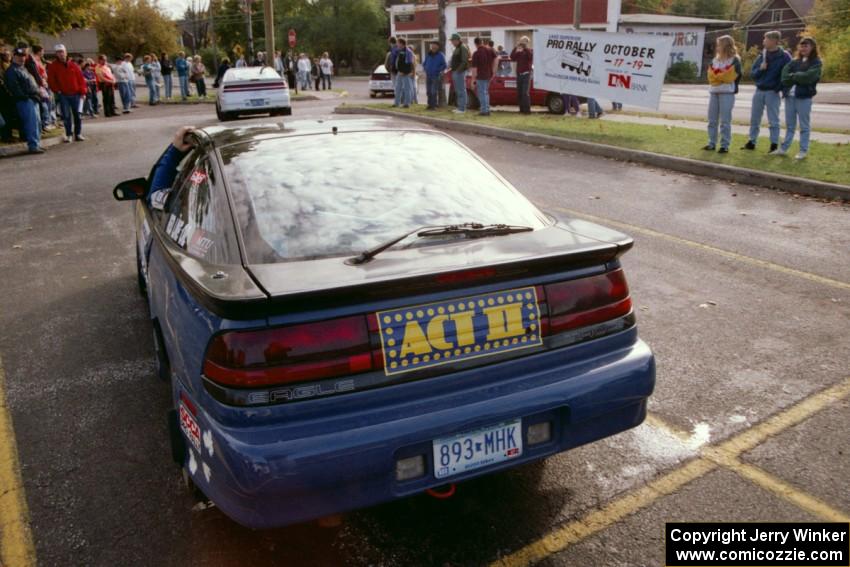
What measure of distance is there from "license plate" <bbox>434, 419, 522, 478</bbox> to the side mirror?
2.98m

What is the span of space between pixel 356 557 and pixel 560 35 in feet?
48.2

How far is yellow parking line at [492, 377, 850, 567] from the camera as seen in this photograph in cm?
267

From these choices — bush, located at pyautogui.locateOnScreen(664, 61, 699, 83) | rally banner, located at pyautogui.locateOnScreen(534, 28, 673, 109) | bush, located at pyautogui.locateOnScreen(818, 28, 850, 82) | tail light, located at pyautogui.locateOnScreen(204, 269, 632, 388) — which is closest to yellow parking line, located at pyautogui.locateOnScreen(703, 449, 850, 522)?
tail light, located at pyautogui.locateOnScreen(204, 269, 632, 388)

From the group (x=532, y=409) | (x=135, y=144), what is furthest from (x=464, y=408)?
(x=135, y=144)

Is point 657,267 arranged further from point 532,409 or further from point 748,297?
point 532,409

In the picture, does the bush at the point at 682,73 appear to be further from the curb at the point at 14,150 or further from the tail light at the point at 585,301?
the tail light at the point at 585,301

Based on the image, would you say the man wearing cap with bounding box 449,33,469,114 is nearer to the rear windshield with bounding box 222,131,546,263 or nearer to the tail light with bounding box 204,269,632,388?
the rear windshield with bounding box 222,131,546,263

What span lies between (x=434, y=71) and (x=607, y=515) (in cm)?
1690

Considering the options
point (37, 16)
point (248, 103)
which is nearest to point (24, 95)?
point (37, 16)

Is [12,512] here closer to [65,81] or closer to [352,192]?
[352,192]

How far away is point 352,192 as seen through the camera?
3.05m

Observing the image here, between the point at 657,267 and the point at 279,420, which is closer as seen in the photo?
the point at 279,420

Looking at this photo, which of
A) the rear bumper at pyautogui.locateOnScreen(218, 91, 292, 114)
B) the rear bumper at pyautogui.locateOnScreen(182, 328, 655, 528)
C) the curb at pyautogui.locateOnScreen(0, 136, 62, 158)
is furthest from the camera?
the rear bumper at pyautogui.locateOnScreen(218, 91, 292, 114)

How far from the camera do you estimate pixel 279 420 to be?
228cm
